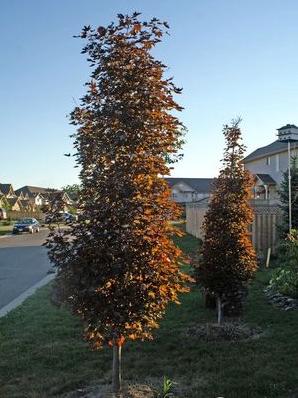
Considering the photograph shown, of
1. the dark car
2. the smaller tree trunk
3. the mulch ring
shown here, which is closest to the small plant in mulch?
the mulch ring

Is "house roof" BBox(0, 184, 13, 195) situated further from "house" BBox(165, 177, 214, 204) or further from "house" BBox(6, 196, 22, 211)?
"house" BBox(165, 177, 214, 204)

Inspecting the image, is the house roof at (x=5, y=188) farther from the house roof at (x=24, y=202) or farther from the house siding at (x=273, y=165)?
the house siding at (x=273, y=165)

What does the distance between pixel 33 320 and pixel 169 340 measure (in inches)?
121

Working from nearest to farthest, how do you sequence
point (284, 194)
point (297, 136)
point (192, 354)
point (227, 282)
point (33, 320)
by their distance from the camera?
point (192, 354) → point (227, 282) → point (33, 320) → point (297, 136) → point (284, 194)

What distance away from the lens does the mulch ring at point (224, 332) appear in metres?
7.58

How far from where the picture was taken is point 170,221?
5.37 meters

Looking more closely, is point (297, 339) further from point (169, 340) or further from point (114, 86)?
point (114, 86)

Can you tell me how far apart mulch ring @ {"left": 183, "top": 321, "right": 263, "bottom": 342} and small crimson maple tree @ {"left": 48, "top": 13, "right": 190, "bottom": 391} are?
2.64 meters

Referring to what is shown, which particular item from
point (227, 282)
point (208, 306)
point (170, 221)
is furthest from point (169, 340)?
point (170, 221)

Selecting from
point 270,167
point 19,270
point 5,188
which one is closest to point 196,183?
point 5,188

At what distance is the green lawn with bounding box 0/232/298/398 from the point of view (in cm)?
560

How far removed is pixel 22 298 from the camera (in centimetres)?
1234

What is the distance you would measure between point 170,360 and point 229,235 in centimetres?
248

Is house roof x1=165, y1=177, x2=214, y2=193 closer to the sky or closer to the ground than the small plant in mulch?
closer to the sky
